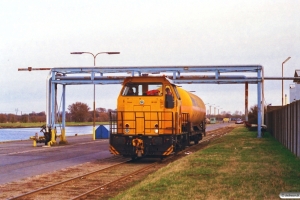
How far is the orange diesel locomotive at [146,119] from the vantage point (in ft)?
64.3

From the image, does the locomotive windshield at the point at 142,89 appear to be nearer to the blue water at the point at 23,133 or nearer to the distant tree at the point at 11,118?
the blue water at the point at 23,133

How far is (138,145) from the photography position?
19547 millimetres

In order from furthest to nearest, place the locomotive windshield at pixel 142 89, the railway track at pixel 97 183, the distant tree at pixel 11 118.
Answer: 1. the distant tree at pixel 11 118
2. the locomotive windshield at pixel 142 89
3. the railway track at pixel 97 183

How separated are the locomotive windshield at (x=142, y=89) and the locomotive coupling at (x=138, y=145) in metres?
2.18

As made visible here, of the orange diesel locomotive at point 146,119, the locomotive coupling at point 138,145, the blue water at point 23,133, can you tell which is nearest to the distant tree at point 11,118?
the blue water at point 23,133

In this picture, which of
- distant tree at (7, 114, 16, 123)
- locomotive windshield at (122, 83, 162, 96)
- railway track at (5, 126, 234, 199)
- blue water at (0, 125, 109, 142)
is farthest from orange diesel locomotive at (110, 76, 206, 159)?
distant tree at (7, 114, 16, 123)

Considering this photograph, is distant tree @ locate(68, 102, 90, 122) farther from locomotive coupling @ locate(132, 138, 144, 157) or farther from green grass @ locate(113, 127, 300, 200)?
green grass @ locate(113, 127, 300, 200)

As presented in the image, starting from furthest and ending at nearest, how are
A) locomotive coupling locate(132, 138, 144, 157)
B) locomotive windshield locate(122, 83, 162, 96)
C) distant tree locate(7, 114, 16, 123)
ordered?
distant tree locate(7, 114, 16, 123) → locomotive windshield locate(122, 83, 162, 96) → locomotive coupling locate(132, 138, 144, 157)

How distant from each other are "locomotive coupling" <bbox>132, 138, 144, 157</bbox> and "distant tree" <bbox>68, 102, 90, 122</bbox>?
287 ft

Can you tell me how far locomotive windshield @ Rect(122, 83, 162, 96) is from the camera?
2058cm

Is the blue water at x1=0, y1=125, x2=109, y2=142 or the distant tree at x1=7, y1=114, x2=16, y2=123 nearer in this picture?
the blue water at x1=0, y1=125, x2=109, y2=142

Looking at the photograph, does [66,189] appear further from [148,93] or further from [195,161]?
[148,93]

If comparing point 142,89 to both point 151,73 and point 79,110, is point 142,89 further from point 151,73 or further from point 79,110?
point 79,110

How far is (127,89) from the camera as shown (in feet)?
67.9
